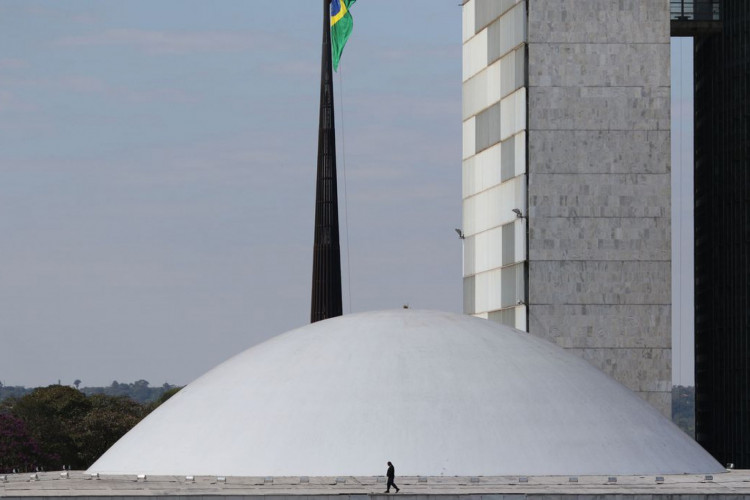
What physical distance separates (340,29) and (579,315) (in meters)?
32.4

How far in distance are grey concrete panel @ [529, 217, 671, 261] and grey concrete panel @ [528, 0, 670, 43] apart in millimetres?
13437

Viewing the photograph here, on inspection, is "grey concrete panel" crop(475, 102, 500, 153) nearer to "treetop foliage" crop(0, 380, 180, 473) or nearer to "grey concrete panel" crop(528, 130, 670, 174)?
"grey concrete panel" crop(528, 130, 670, 174)

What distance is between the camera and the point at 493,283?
119750 millimetres

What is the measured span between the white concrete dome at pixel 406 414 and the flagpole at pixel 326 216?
143ft

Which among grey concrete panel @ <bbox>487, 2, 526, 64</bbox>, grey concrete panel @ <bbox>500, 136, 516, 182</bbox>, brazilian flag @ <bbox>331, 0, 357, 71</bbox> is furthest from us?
brazilian flag @ <bbox>331, 0, 357, 71</bbox>

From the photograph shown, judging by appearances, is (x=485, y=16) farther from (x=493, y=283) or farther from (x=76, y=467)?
(x=76, y=467)

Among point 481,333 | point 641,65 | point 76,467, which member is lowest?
point 76,467

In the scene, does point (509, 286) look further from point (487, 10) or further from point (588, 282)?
point (487, 10)

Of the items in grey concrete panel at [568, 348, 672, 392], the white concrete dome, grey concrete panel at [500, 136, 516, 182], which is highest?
grey concrete panel at [500, 136, 516, 182]

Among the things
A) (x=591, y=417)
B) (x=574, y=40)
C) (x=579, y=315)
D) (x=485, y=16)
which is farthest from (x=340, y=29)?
(x=591, y=417)

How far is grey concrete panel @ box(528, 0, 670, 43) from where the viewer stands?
114 metres

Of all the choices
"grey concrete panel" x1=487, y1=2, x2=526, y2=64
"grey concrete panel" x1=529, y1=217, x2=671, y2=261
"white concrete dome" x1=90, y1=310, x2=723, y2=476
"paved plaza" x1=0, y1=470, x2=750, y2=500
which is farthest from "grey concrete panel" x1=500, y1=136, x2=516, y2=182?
"paved plaza" x1=0, y1=470, x2=750, y2=500

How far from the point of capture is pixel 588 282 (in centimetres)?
11288

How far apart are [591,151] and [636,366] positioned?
52.7 ft
